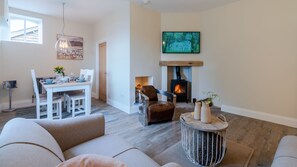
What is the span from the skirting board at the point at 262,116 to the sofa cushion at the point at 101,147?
3.48 meters

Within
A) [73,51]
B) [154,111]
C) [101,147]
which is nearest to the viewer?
[101,147]

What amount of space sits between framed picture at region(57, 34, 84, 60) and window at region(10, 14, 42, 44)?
0.59 meters

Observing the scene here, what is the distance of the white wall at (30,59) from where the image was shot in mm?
4375

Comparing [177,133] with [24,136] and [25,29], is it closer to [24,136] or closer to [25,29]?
[24,136]

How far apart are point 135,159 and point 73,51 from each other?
5.18 metres

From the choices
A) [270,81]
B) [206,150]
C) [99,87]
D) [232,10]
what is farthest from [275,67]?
[99,87]

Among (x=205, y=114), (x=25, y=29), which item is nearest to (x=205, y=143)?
(x=205, y=114)

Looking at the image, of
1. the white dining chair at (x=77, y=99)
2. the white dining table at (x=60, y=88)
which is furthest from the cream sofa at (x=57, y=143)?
the white dining chair at (x=77, y=99)

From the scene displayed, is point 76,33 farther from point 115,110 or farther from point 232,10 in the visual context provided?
point 232,10

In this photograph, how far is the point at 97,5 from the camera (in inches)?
164

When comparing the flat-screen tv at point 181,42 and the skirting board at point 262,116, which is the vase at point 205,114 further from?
the flat-screen tv at point 181,42

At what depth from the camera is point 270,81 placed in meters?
3.50

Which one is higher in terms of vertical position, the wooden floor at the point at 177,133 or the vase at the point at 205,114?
the vase at the point at 205,114

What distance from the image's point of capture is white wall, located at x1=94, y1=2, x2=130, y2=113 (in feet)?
13.7
